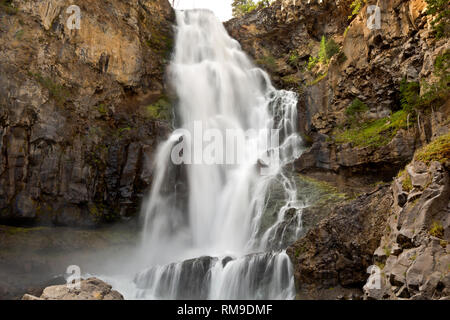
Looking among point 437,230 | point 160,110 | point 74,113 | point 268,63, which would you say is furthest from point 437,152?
point 268,63

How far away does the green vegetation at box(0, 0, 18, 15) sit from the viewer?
55.3 feet

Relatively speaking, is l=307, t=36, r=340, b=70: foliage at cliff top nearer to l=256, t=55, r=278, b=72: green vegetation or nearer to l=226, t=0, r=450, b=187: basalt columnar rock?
l=226, t=0, r=450, b=187: basalt columnar rock

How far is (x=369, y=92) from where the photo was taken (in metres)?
19.8

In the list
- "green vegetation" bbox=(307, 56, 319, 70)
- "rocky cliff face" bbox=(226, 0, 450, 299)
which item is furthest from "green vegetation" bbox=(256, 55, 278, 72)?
"green vegetation" bbox=(307, 56, 319, 70)

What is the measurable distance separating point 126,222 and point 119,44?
11.4 meters

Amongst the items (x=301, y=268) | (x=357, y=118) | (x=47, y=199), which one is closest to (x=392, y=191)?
(x=301, y=268)

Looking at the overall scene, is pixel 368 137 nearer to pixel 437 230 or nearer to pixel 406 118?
pixel 406 118

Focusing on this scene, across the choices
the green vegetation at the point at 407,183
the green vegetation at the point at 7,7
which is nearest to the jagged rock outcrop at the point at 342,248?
the green vegetation at the point at 407,183

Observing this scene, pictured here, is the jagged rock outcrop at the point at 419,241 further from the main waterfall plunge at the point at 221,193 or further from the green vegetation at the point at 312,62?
the green vegetation at the point at 312,62

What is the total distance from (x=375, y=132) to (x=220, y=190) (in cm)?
918

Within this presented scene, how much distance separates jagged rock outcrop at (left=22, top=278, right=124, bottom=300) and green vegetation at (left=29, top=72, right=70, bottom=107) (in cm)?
1088

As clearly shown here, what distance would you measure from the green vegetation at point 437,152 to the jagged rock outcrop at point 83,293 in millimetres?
10252
